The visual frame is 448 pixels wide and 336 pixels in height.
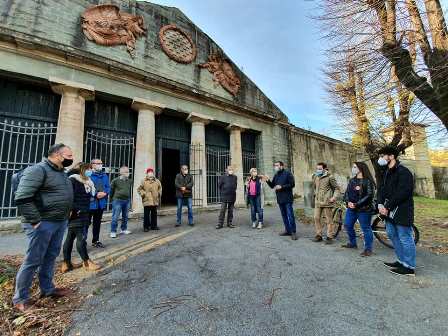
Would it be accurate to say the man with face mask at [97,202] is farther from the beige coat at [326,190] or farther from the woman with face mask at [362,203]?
the woman with face mask at [362,203]

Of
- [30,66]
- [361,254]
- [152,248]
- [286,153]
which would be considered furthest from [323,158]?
[30,66]

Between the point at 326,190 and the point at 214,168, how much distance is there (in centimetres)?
669

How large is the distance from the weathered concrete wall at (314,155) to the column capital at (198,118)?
645cm

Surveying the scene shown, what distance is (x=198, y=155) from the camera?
10148 mm

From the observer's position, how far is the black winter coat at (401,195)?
3.38 metres

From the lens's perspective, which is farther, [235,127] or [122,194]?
[235,127]

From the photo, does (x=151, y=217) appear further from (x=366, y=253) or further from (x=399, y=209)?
(x=399, y=209)

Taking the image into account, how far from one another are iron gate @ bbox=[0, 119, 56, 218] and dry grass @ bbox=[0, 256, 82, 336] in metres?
4.75

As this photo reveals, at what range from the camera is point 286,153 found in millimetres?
14039

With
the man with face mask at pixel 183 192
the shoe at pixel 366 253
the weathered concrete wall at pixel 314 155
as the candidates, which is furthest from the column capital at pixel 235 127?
the shoe at pixel 366 253

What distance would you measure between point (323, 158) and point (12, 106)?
17.5 metres

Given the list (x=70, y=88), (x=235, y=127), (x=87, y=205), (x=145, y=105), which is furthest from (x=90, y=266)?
(x=235, y=127)

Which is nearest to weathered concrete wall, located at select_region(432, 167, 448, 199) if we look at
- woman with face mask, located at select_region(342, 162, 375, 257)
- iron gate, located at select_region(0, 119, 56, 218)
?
woman with face mask, located at select_region(342, 162, 375, 257)

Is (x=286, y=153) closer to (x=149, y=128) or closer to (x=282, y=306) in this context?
(x=149, y=128)
